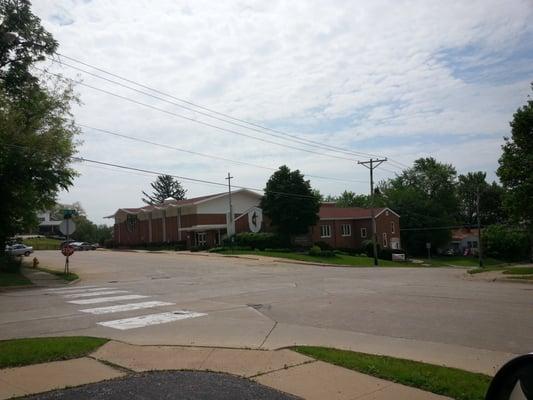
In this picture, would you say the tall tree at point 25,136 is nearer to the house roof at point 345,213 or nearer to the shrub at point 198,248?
the shrub at point 198,248

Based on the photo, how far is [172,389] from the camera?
6508 mm

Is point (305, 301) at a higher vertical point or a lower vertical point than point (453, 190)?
lower

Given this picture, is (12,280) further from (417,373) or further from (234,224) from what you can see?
(234,224)

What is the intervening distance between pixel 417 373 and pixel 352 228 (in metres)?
63.2

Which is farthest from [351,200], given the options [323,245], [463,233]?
[323,245]

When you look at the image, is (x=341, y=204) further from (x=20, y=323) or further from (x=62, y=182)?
(x=20, y=323)

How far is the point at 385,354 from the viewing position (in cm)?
890

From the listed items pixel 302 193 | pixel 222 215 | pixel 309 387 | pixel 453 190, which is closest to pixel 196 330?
pixel 309 387

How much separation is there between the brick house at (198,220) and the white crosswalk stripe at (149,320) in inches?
1865

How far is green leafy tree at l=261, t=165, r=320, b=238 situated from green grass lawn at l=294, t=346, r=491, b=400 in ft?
160

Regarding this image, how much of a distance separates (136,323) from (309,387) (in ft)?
21.2

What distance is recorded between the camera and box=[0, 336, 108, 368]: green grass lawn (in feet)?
26.1

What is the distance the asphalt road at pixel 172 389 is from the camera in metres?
6.23

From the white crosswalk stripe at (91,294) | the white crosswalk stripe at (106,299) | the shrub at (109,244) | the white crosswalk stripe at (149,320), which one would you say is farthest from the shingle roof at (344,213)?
the white crosswalk stripe at (149,320)
